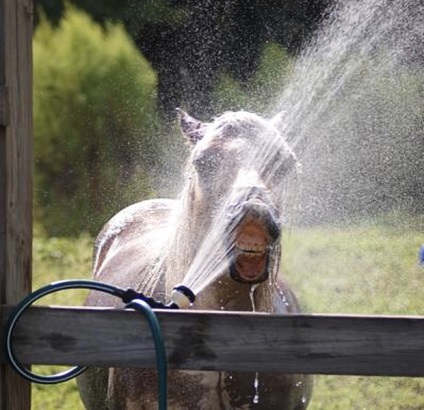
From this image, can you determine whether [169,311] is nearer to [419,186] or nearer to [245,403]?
[245,403]

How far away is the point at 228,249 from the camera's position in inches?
135

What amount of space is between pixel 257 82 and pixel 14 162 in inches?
422

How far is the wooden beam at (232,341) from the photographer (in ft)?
8.50

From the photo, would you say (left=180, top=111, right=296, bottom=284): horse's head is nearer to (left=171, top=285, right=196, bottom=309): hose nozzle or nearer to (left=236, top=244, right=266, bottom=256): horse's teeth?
(left=236, top=244, right=266, bottom=256): horse's teeth

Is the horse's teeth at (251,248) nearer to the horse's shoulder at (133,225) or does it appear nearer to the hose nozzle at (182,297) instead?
the hose nozzle at (182,297)

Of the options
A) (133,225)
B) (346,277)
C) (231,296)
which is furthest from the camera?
(346,277)

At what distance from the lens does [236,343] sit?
2.61 meters

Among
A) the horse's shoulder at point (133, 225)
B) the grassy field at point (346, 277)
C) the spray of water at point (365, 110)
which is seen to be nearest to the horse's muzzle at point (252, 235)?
the horse's shoulder at point (133, 225)

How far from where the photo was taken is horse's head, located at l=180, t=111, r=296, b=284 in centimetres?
336

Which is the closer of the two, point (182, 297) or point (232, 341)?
point (232, 341)

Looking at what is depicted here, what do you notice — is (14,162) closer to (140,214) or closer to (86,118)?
(140,214)

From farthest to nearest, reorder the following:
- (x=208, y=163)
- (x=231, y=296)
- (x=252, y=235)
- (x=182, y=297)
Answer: (x=208, y=163) → (x=231, y=296) → (x=252, y=235) → (x=182, y=297)

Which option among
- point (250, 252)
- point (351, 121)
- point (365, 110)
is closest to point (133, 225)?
point (250, 252)

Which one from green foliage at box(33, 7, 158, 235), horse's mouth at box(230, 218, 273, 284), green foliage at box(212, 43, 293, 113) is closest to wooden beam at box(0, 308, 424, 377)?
horse's mouth at box(230, 218, 273, 284)
